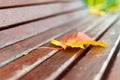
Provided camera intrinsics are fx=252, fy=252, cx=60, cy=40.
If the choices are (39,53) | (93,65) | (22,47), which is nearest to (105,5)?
(22,47)

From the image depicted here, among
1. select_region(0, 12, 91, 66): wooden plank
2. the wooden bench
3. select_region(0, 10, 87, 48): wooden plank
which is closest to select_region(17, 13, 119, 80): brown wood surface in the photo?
the wooden bench

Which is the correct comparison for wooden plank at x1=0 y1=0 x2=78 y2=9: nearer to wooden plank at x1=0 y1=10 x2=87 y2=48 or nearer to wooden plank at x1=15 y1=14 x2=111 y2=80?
wooden plank at x1=0 y1=10 x2=87 y2=48

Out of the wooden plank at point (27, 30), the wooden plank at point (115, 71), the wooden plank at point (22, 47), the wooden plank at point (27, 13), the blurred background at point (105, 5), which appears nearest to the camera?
the wooden plank at point (115, 71)

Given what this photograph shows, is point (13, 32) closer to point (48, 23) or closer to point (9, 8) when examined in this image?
point (9, 8)

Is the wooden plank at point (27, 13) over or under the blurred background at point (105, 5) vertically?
over

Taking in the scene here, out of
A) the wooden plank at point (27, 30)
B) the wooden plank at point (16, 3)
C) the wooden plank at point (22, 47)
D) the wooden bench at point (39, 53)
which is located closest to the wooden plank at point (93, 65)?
the wooden bench at point (39, 53)

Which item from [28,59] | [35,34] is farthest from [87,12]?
[28,59]

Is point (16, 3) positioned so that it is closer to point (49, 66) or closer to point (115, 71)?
point (49, 66)

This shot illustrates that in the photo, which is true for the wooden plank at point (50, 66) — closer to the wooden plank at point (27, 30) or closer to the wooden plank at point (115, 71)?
the wooden plank at point (115, 71)
